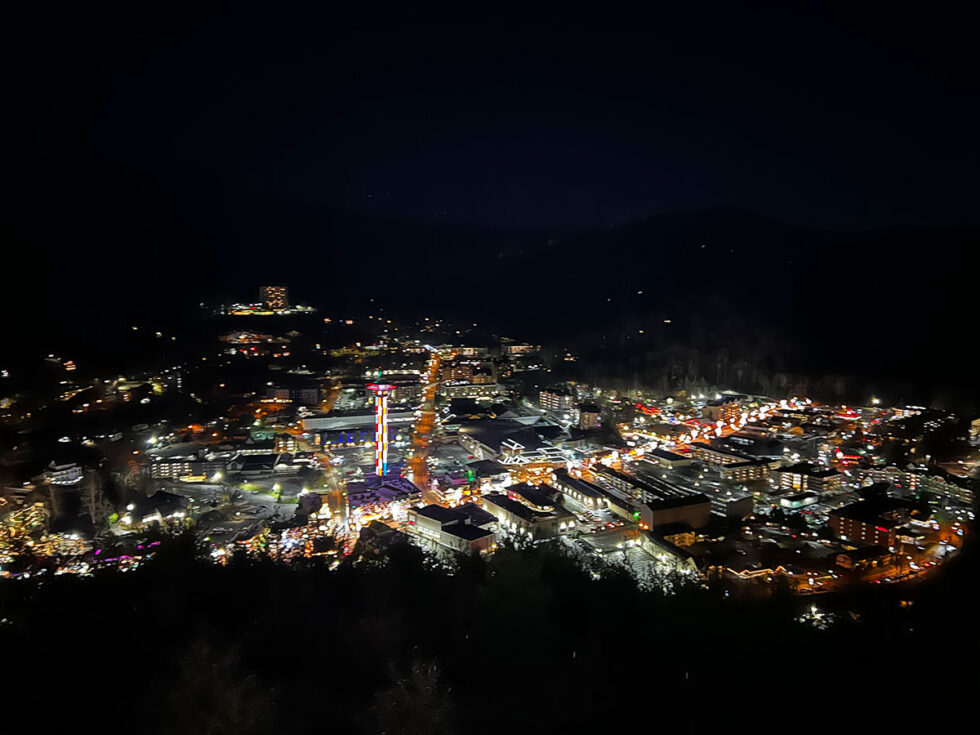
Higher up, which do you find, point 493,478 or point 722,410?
point 722,410

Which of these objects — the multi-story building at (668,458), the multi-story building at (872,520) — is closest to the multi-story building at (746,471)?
the multi-story building at (668,458)

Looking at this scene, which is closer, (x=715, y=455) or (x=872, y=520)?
(x=872, y=520)

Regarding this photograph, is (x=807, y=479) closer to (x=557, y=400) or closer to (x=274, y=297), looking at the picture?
(x=557, y=400)

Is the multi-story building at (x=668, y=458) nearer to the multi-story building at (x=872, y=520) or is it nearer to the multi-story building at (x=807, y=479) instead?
the multi-story building at (x=807, y=479)

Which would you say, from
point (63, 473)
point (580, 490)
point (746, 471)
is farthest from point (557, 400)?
point (63, 473)

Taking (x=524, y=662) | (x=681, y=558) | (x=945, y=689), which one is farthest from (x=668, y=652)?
(x=681, y=558)

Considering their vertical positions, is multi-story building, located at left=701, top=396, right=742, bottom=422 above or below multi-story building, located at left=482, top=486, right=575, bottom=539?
above

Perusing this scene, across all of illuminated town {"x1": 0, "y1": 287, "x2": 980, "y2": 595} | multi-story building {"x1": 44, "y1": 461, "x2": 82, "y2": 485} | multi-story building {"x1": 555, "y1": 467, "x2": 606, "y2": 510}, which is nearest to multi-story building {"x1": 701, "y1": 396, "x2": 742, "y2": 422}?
illuminated town {"x1": 0, "y1": 287, "x2": 980, "y2": 595}

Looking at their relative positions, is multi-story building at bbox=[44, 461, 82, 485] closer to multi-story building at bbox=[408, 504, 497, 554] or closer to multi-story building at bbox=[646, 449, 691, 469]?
multi-story building at bbox=[408, 504, 497, 554]
